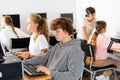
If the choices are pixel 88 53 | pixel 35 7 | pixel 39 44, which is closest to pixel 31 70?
pixel 39 44

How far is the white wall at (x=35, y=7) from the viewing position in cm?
552

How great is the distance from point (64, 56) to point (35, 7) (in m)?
4.09

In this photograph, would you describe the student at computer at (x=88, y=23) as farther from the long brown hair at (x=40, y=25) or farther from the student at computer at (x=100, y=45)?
the long brown hair at (x=40, y=25)

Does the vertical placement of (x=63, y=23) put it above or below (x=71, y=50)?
A: above

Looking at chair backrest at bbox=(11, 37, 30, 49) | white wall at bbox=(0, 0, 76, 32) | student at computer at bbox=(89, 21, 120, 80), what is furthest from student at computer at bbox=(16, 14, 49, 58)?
white wall at bbox=(0, 0, 76, 32)

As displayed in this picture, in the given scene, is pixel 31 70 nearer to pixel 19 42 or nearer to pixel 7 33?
pixel 19 42

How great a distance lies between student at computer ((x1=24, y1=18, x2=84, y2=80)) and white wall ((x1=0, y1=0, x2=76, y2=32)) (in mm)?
3749

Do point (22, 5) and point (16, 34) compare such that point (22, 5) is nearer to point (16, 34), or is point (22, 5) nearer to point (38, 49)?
point (16, 34)

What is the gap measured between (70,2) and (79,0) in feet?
0.94

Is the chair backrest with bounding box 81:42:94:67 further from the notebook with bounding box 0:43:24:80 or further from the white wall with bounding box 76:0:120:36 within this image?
the notebook with bounding box 0:43:24:80

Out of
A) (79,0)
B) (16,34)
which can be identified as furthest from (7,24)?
(79,0)

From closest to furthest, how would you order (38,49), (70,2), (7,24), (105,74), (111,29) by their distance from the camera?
(38,49), (105,74), (7,24), (111,29), (70,2)

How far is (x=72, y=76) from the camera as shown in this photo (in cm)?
173

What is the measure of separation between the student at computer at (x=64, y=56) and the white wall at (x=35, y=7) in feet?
12.3
